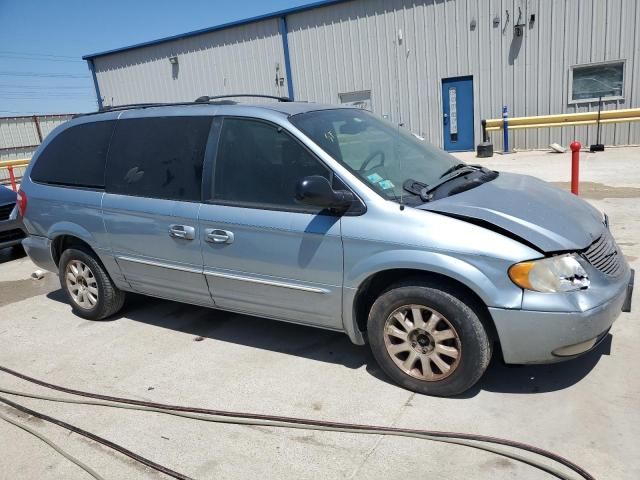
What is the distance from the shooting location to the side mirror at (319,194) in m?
3.19

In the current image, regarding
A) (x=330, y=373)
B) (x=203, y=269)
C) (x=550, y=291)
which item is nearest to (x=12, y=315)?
(x=203, y=269)

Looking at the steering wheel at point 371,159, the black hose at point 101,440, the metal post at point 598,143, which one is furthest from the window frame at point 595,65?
the black hose at point 101,440

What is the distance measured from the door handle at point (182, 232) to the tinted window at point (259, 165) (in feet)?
1.00

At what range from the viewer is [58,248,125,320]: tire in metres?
4.75

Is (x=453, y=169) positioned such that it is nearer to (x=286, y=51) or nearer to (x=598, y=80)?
(x=598, y=80)

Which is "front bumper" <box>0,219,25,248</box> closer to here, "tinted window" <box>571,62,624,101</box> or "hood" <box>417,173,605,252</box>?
"hood" <box>417,173,605,252</box>

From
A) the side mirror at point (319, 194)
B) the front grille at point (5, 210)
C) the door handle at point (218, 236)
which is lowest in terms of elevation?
the front grille at point (5, 210)

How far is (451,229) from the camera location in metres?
3.03

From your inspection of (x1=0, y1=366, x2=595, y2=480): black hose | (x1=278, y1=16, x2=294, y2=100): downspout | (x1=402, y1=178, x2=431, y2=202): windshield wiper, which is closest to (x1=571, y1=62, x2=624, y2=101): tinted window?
(x1=278, y1=16, x2=294, y2=100): downspout

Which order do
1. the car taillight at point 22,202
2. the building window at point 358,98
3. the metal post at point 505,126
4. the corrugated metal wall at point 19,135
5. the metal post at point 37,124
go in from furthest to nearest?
the metal post at point 37,124 → the corrugated metal wall at point 19,135 → the building window at point 358,98 → the metal post at point 505,126 → the car taillight at point 22,202

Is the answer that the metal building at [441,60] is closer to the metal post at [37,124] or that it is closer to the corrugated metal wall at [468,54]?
the corrugated metal wall at [468,54]

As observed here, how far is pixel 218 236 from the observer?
378cm

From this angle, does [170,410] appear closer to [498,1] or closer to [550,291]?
[550,291]

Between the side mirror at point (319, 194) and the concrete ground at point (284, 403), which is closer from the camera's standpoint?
the concrete ground at point (284, 403)
